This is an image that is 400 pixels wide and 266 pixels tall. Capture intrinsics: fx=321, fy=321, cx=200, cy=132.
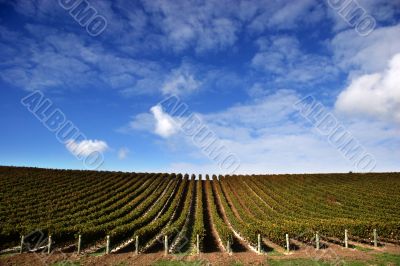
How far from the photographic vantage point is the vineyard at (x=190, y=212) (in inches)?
938

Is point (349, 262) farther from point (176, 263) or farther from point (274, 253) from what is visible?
point (176, 263)

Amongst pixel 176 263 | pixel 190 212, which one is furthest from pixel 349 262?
pixel 190 212

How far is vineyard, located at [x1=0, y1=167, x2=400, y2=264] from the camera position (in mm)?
23812

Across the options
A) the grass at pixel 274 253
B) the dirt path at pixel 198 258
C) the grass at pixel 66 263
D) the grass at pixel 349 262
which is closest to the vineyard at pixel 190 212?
the grass at pixel 274 253

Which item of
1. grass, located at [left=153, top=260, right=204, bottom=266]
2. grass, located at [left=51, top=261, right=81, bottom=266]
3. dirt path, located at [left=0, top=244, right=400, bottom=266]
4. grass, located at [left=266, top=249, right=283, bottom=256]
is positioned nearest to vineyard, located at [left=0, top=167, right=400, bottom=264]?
grass, located at [left=266, top=249, right=283, bottom=256]

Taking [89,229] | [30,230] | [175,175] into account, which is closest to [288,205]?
[89,229]

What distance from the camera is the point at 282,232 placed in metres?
24.3

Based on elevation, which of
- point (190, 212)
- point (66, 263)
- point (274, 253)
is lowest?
point (66, 263)

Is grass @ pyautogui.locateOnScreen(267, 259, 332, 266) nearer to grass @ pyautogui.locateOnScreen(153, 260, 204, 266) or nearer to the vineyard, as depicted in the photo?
the vineyard

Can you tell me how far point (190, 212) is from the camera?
136ft

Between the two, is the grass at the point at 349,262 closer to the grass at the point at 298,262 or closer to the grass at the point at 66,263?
the grass at the point at 298,262

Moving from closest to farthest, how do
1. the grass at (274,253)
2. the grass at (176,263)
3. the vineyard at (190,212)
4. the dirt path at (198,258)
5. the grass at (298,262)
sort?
the grass at (298,262) < the grass at (176,263) < the dirt path at (198,258) < the grass at (274,253) < the vineyard at (190,212)

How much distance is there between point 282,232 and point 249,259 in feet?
A: 17.0

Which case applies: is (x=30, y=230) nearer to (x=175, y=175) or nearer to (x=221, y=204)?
(x=221, y=204)
